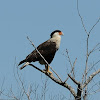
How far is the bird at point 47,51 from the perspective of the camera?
272 inches

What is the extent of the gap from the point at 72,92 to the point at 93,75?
486mm

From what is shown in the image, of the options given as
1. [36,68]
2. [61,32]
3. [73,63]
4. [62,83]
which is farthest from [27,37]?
[61,32]

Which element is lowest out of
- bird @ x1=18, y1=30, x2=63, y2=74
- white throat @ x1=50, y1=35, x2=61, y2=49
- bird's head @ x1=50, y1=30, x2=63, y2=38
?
bird @ x1=18, y1=30, x2=63, y2=74

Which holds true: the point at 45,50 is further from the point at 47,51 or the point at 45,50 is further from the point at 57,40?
the point at 57,40

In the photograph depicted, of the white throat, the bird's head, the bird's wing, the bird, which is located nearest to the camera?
the bird

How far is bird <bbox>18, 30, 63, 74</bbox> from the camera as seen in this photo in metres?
6.91

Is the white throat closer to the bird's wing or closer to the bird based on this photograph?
the bird

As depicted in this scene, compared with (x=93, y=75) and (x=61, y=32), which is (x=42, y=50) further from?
(x=93, y=75)

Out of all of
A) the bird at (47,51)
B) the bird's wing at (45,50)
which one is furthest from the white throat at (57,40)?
the bird's wing at (45,50)

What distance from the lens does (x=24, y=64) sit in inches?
258

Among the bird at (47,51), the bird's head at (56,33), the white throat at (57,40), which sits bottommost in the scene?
the bird at (47,51)

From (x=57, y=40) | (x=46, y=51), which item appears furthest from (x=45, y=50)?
(x=57, y=40)

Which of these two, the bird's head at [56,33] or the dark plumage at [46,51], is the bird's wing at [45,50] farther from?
the bird's head at [56,33]

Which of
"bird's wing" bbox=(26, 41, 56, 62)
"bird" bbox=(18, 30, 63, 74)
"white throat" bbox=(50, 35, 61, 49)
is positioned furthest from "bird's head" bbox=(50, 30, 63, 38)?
"bird's wing" bbox=(26, 41, 56, 62)
